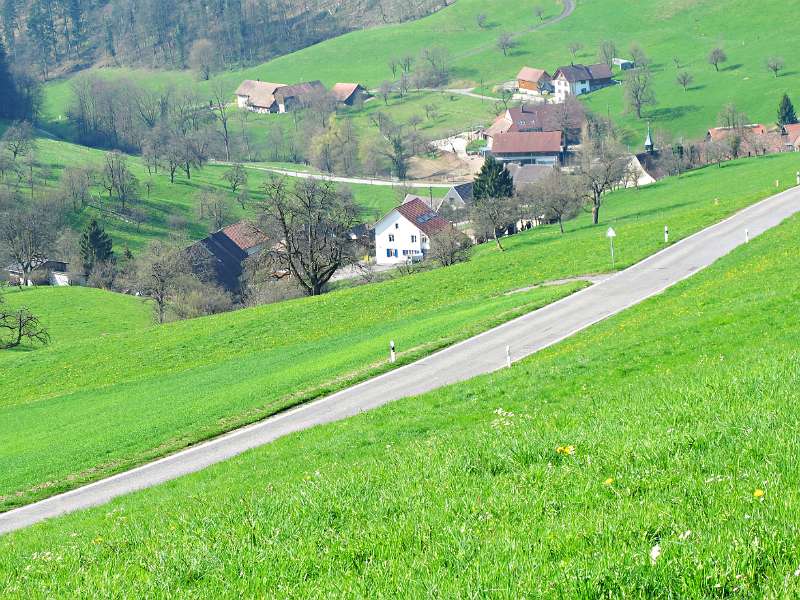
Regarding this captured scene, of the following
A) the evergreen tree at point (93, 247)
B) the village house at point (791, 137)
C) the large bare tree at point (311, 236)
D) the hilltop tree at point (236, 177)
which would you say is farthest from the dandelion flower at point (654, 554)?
the hilltop tree at point (236, 177)

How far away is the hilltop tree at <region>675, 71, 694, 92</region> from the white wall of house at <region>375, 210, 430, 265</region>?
8752 cm

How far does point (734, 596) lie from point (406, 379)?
21911mm

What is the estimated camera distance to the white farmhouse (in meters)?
120

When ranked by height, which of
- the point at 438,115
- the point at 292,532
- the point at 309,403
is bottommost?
the point at 309,403

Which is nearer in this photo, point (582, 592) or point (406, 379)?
point (582, 592)

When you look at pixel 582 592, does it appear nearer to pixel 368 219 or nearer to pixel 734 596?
pixel 734 596

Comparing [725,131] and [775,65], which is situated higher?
[775,65]

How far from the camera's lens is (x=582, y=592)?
7.25 metres

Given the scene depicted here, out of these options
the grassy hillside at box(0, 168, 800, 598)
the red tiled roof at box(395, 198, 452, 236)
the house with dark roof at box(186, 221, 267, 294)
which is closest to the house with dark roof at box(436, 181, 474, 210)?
the red tiled roof at box(395, 198, 452, 236)

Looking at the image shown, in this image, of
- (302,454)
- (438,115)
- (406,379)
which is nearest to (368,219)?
(438,115)

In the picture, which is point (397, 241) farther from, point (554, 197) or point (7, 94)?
point (7, 94)

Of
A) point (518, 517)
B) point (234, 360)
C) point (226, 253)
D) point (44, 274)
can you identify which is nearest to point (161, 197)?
point (226, 253)

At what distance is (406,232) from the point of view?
121750 millimetres

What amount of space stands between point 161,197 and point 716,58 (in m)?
118
